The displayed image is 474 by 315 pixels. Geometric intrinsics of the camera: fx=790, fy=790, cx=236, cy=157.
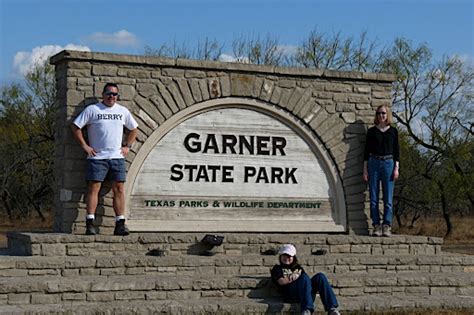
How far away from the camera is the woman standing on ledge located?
11.8m

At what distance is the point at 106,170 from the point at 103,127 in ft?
1.86

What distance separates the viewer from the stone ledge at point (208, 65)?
35.0ft

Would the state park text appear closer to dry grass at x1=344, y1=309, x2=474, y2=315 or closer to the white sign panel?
the white sign panel

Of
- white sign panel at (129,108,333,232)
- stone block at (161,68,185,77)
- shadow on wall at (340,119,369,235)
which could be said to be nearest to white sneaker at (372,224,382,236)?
shadow on wall at (340,119,369,235)

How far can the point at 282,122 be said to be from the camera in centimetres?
1185

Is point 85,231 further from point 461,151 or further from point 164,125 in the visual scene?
point 461,151

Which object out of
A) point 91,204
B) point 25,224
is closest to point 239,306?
point 91,204

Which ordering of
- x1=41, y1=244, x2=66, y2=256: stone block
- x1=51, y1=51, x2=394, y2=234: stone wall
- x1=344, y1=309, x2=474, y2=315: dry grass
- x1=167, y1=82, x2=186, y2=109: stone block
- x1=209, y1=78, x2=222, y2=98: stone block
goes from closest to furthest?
x1=344, y1=309, x2=474, y2=315: dry grass, x1=41, y1=244, x2=66, y2=256: stone block, x1=51, y1=51, x2=394, y2=234: stone wall, x1=167, y1=82, x2=186, y2=109: stone block, x1=209, y1=78, x2=222, y2=98: stone block

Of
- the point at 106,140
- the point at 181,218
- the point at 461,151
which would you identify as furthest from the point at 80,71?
the point at 461,151

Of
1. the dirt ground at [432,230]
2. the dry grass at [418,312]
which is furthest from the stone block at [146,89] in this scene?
the dirt ground at [432,230]

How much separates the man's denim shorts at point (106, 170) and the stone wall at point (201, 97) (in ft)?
0.96

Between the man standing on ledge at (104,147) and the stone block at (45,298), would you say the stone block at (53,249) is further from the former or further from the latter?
the stone block at (45,298)

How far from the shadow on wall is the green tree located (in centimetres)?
1823

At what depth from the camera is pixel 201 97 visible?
11.3 m
